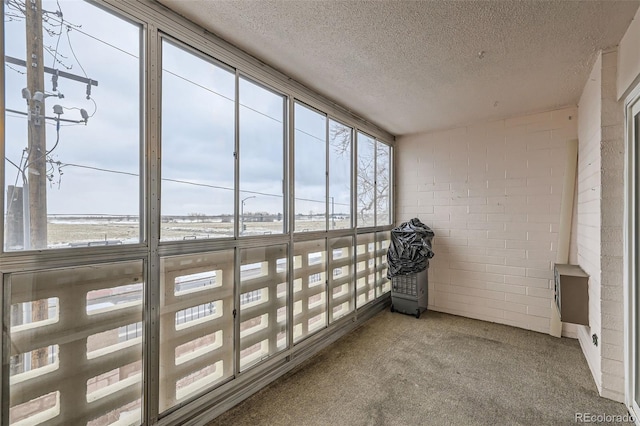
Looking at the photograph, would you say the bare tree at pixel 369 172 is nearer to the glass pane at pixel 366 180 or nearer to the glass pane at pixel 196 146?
the glass pane at pixel 366 180

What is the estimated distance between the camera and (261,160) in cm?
249

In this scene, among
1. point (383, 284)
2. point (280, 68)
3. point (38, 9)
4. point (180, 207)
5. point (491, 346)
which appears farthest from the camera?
point (383, 284)

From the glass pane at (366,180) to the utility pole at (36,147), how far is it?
3093mm

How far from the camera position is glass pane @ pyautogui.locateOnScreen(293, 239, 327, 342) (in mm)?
2852

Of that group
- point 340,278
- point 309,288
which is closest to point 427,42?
point 309,288

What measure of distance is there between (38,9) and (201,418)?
254 centimetres

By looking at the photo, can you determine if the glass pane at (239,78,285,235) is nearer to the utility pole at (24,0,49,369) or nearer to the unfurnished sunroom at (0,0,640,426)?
the unfurnished sunroom at (0,0,640,426)

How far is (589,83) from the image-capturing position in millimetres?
2688

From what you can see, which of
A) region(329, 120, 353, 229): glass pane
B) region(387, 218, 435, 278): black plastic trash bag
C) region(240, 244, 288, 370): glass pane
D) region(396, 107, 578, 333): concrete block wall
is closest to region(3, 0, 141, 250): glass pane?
region(240, 244, 288, 370): glass pane

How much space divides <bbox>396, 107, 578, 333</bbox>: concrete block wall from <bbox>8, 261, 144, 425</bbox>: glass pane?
383 centimetres

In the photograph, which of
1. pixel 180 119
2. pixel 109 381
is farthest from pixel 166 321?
pixel 180 119

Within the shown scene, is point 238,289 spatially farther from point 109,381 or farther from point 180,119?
point 180,119

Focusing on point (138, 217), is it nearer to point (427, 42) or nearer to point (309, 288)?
point (309, 288)

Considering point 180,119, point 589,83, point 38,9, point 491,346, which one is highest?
point 589,83
